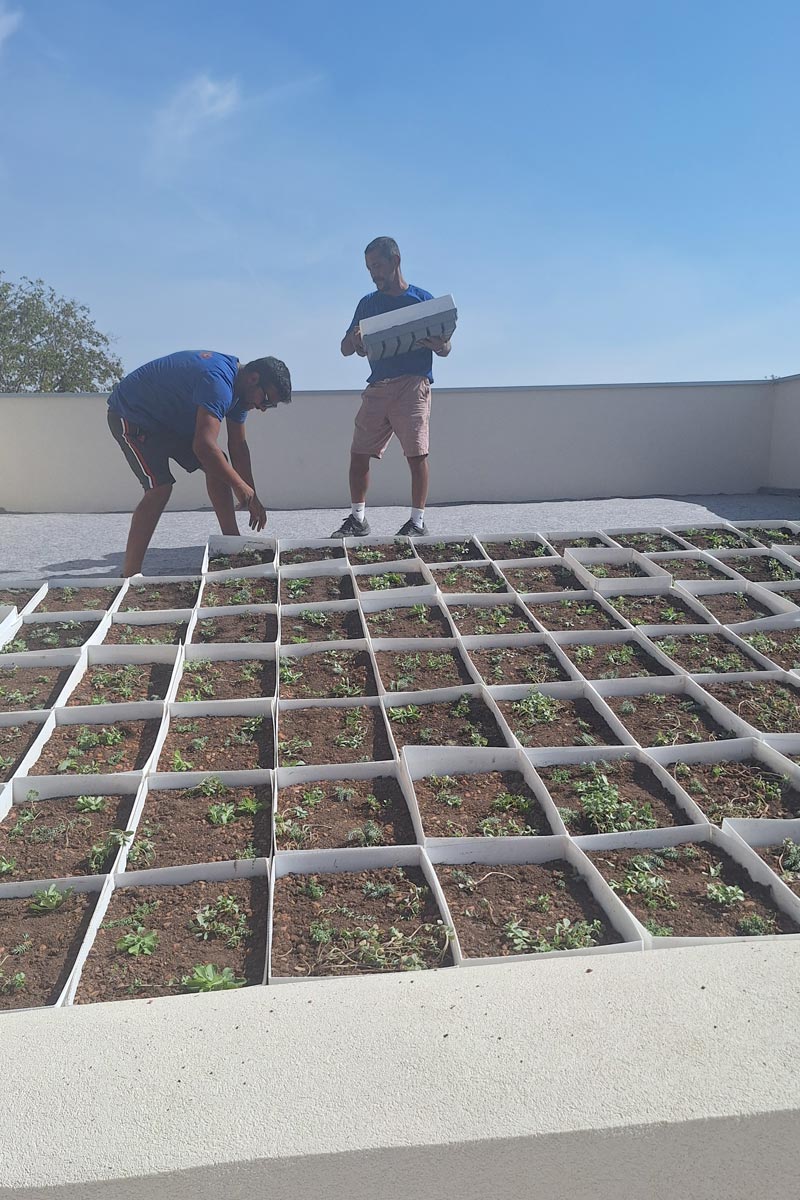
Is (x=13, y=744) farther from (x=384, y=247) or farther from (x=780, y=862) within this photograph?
(x=384, y=247)

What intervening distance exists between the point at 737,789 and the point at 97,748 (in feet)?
6.24

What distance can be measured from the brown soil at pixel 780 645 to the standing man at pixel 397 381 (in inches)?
78.3

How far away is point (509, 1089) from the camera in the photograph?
55.7 inches

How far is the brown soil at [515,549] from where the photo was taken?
4.65 m

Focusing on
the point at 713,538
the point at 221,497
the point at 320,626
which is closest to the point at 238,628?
the point at 320,626

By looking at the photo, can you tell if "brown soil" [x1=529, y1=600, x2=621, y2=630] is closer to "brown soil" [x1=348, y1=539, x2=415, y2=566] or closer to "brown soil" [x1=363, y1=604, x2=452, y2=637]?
"brown soil" [x1=363, y1=604, x2=452, y2=637]

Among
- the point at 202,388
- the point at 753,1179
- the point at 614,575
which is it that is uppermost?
the point at 202,388

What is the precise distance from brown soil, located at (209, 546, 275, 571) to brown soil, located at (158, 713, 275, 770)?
1575 millimetres

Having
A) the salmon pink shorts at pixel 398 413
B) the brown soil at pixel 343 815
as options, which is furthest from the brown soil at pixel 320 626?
the salmon pink shorts at pixel 398 413

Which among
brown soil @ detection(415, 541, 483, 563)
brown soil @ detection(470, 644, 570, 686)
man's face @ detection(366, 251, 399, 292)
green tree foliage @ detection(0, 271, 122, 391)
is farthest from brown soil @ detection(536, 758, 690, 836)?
green tree foliage @ detection(0, 271, 122, 391)

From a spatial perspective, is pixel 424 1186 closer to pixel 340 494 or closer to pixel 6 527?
pixel 6 527

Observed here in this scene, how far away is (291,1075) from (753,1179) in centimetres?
72

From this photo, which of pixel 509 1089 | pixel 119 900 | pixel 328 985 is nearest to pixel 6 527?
pixel 119 900

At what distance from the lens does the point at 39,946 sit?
1943 mm
